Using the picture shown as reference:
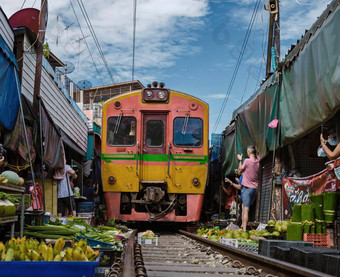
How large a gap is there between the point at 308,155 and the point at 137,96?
13.9ft

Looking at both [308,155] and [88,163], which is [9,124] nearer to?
[308,155]

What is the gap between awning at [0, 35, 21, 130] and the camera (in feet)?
22.4

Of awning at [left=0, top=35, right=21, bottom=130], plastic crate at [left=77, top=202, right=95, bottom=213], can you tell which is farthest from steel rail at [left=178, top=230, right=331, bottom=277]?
plastic crate at [left=77, top=202, right=95, bottom=213]

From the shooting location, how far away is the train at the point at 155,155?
1003cm

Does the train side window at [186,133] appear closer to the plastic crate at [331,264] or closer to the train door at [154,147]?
the train door at [154,147]

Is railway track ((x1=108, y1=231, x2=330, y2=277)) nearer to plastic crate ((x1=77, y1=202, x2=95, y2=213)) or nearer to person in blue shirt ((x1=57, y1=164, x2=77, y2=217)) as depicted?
person in blue shirt ((x1=57, y1=164, x2=77, y2=217))

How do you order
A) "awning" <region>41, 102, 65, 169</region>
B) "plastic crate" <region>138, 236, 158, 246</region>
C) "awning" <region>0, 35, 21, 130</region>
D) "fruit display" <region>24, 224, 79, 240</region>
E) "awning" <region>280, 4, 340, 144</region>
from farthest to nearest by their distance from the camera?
"awning" <region>41, 102, 65, 169</region>
"plastic crate" <region>138, 236, 158, 246</region>
"awning" <region>0, 35, 21, 130</region>
"awning" <region>280, 4, 340, 144</region>
"fruit display" <region>24, 224, 79, 240</region>

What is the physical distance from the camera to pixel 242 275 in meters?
3.91

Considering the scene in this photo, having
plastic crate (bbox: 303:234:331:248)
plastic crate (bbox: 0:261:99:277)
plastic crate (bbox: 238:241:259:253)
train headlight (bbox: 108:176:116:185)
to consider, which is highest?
train headlight (bbox: 108:176:116:185)

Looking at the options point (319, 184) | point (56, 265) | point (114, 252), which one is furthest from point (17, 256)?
point (319, 184)

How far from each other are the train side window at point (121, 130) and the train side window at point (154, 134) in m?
0.33

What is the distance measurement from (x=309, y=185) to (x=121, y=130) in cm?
503

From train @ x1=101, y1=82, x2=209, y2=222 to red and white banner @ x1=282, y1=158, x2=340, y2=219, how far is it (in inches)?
104

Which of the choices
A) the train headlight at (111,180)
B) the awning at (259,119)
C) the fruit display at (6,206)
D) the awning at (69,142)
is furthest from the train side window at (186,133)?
the fruit display at (6,206)
